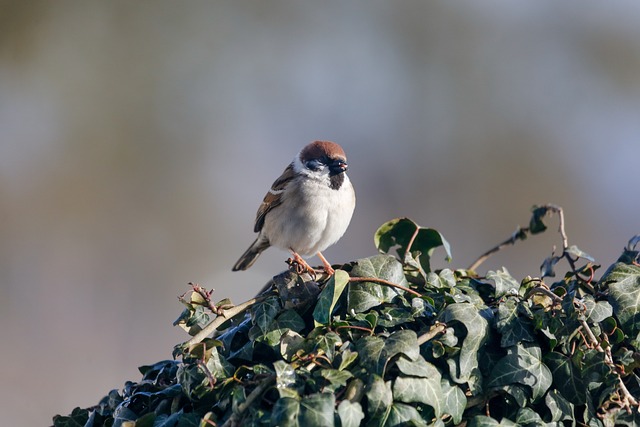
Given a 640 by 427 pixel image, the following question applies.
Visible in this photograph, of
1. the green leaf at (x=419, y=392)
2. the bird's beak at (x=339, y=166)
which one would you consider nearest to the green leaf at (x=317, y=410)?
the green leaf at (x=419, y=392)

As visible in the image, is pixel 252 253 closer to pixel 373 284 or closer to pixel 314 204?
pixel 314 204

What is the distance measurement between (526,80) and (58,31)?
435 centimetres

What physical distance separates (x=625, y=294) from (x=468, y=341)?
32 cm

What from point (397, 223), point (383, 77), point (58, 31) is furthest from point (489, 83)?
point (397, 223)

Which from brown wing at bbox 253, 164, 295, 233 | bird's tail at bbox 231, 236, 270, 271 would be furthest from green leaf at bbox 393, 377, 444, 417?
bird's tail at bbox 231, 236, 270, 271

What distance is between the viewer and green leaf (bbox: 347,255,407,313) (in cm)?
119

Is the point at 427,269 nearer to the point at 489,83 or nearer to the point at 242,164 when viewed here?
the point at 242,164

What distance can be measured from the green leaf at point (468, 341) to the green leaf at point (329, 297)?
175 mm

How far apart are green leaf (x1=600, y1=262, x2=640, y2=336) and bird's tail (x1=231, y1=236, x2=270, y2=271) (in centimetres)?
207

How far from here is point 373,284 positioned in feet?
4.00

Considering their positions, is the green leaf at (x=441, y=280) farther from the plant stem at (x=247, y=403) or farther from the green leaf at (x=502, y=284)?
the plant stem at (x=247, y=403)

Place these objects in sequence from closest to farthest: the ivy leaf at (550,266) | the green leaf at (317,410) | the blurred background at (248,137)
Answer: the green leaf at (317,410) < the ivy leaf at (550,266) < the blurred background at (248,137)

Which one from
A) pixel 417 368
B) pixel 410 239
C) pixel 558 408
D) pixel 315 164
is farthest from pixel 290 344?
pixel 315 164

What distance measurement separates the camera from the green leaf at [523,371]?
1.08 m
